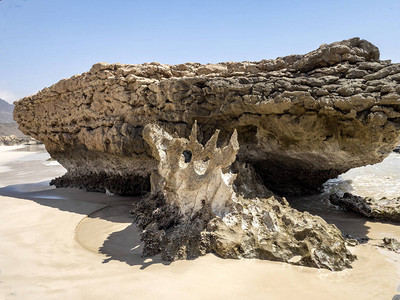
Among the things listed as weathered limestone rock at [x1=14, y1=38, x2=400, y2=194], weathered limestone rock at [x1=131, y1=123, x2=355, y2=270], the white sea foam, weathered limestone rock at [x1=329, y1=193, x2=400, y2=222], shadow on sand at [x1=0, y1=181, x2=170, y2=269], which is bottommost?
the white sea foam

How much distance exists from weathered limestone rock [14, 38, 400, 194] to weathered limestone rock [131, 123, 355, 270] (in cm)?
157

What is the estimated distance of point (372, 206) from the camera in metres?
6.20

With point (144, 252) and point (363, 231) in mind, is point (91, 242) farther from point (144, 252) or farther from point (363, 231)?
point (363, 231)

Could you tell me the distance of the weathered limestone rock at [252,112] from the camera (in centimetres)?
482

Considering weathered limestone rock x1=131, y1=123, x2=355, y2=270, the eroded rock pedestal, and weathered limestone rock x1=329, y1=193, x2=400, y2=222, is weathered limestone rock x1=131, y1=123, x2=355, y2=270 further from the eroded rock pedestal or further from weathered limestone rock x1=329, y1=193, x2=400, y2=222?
weathered limestone rock x1=329, y1=193, x2=400, y2=222

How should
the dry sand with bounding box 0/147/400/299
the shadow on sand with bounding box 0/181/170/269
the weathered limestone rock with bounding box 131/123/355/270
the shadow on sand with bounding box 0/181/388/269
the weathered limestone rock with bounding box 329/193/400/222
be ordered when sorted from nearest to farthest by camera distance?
1. the dry sand with bounding box 0/147/400/299
2. the weathered limestone rock with bounding box 131/123/355/270
3. the shadow on sand with bounding box 0/181/170/269
4. the shadow on sand with bounding box 0/181/388/269
5. the weathered limestone rock with bounding box 329/193/400/222

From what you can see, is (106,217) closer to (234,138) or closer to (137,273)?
(137,273)

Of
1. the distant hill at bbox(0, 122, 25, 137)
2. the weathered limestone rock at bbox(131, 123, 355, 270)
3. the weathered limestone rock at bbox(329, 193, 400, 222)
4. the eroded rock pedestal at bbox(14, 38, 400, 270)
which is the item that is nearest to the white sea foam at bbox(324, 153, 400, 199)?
the weathered limestone rock at bbox(329, 193, 400, 222)

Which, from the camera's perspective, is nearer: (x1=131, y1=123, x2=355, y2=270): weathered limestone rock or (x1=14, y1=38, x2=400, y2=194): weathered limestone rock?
(x1=131, y1=123, x2=355, y2=270): weathered limestone rock

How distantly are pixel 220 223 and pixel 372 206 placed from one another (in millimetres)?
4240

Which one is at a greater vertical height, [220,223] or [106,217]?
[220,223]

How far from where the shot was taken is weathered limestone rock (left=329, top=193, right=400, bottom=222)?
230 inches

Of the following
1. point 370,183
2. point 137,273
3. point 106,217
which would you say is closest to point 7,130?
point 106,217

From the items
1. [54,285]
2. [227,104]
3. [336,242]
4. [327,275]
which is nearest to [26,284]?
[54,285]
